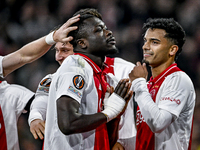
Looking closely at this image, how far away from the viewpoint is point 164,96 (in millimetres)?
1957

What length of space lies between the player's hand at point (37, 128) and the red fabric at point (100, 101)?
572mm

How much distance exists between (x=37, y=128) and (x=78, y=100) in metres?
0.73

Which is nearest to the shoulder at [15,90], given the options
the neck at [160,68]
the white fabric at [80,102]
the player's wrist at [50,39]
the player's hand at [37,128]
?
the player's hand at [37,128]

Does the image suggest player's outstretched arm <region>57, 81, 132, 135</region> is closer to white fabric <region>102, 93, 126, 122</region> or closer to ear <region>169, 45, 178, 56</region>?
white fabric <region>102, 93, 126, 122</region>

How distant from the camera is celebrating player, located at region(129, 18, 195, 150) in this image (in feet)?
6.17

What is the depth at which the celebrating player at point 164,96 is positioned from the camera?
1880 millimetres

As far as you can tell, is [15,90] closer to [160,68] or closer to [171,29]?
[160,68]

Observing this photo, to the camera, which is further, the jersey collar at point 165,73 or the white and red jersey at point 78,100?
the jersey collar at point 165,73

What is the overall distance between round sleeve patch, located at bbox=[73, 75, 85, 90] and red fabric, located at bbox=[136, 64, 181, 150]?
0.79 m

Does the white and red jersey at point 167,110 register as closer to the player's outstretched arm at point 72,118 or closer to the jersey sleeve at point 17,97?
the player's outstretched arm at point 72,118

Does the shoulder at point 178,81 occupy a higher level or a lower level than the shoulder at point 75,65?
lower

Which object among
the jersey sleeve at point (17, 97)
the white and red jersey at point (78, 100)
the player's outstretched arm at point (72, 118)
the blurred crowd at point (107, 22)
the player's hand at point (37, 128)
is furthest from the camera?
the blurred crowd at point (107, 22)

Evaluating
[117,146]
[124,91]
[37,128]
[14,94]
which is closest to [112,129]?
[117,146]

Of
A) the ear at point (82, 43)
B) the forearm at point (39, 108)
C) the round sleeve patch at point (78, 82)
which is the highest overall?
the ear at point (82, 43)
